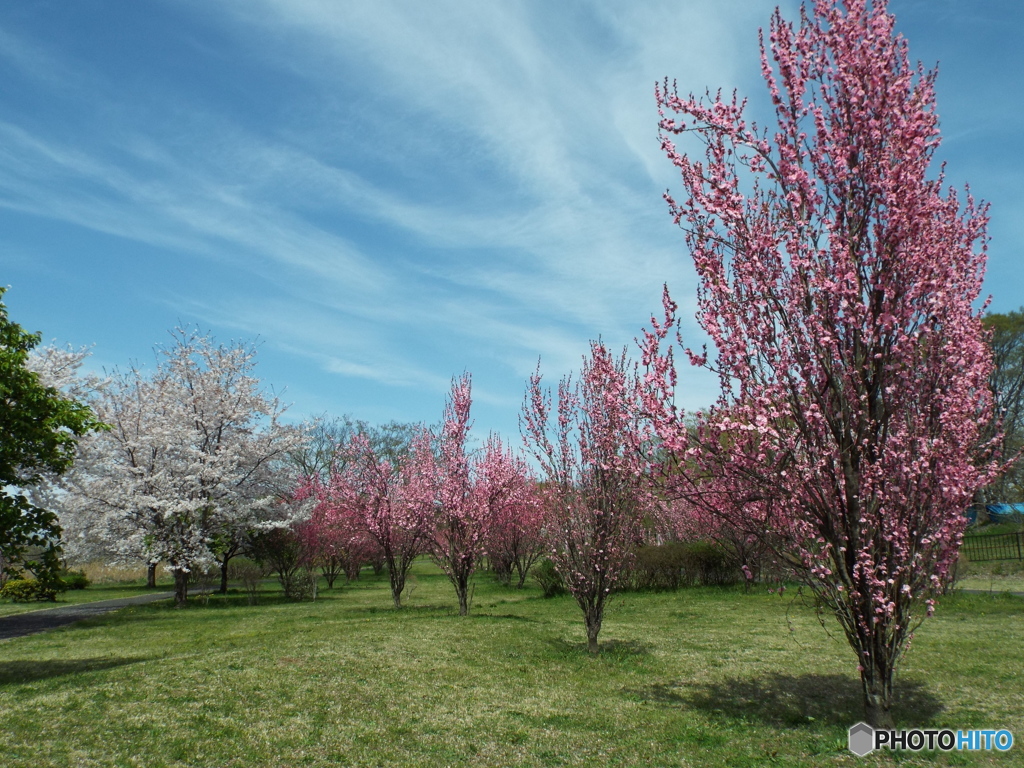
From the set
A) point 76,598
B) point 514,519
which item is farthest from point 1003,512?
point 76,598

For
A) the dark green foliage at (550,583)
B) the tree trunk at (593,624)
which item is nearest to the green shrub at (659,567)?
the dark green foliage at (550,583)

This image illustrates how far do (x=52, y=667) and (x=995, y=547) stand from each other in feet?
124

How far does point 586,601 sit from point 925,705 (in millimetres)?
5820

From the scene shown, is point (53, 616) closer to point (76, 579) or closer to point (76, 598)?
point (76, 598)

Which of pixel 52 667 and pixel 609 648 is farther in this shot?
pixel 609 648

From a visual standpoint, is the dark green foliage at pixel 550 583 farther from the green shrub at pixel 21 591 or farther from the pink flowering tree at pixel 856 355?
the green shrub at pixel 21 591

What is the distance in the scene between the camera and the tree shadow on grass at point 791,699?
785 cm

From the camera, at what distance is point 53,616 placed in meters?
22.9

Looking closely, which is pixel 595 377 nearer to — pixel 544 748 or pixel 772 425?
pixel 772 425

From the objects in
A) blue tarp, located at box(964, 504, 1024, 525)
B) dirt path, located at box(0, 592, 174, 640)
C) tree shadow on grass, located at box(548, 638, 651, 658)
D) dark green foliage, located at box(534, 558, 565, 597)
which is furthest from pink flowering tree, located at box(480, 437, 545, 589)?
blue tarp, located at box(964, 504, 1024, 525)

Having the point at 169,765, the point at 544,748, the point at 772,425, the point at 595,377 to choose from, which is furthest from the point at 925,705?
the point at 169,765

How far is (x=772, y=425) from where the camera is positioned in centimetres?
698

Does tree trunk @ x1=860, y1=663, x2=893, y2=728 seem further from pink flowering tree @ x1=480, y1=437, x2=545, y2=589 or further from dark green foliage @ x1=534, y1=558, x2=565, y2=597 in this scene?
dark green foliage @ x1=534, y1=558, x2=565, y2=597

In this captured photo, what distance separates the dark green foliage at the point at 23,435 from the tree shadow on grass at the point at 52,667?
1.71 m
